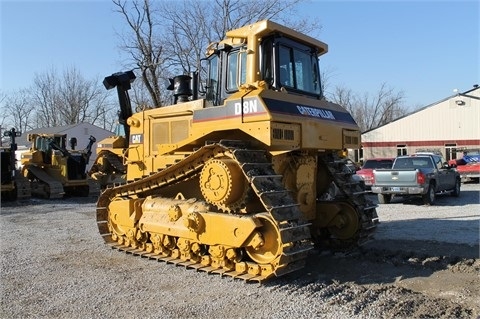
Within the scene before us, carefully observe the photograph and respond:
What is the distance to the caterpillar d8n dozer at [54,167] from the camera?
20.1 meters

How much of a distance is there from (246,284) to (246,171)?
1.54 m

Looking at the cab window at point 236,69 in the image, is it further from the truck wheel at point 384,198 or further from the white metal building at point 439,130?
the white metal building at point 439,130

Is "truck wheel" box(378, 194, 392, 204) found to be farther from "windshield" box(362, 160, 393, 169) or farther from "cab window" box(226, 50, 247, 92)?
"cab window" box(226, 50, 247, 92)

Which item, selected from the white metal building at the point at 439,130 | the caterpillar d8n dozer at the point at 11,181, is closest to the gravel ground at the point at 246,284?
the caterpillar d8n dozer at the point at 11,181

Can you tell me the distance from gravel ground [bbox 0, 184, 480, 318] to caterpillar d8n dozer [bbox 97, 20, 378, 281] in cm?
41

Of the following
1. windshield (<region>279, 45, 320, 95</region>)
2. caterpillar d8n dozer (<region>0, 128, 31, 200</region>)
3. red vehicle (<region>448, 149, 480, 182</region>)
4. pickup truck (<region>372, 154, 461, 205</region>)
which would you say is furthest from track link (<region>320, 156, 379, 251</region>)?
red vehicle (<region>448, 149, 480, 182</region>)

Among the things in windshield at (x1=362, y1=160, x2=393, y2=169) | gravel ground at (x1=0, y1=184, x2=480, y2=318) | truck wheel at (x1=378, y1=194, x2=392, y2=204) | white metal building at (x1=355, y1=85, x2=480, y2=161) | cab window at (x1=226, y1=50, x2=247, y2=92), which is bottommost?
gravel ground at (x1=0, y1=184, x2=480, y2=318)

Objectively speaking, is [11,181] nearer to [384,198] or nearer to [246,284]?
[384,198]

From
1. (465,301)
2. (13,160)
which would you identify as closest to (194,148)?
(465,301)

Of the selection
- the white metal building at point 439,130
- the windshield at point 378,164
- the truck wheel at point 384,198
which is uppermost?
the white metal building at point 439,130

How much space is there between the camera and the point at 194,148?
314 inches

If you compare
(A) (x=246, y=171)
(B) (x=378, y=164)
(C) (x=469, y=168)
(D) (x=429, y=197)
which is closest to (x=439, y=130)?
(C) (x=469, y=168)

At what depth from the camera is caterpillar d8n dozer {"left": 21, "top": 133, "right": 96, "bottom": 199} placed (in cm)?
2014

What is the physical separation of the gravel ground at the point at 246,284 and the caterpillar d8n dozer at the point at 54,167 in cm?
1020
